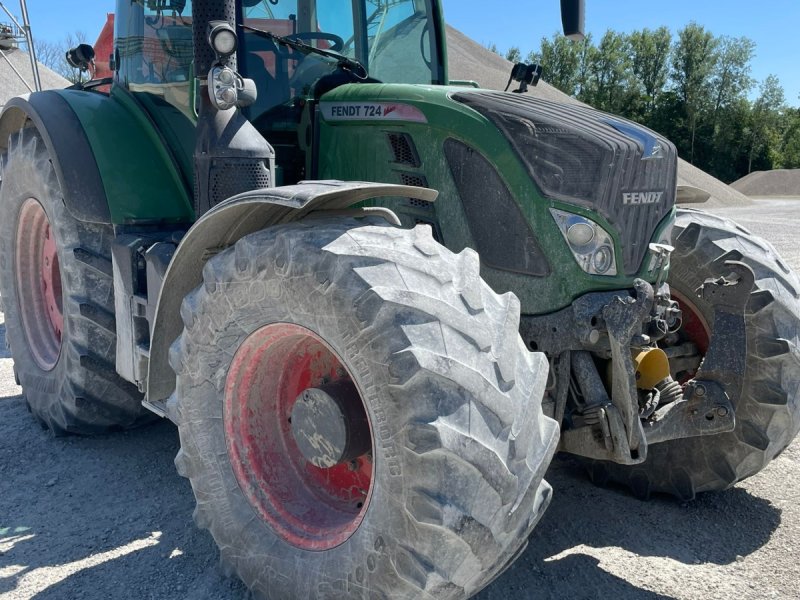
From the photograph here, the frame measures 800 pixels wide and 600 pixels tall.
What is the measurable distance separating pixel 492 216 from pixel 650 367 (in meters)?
0.86

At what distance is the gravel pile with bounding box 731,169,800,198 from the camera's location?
39.9 meters

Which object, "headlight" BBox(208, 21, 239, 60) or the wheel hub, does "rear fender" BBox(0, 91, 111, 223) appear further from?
the wheel hub

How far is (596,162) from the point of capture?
2.91 meters

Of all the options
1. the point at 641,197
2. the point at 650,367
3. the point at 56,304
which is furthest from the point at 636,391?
the point at 56,304

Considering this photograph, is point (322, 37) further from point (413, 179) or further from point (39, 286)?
point (39, 286)

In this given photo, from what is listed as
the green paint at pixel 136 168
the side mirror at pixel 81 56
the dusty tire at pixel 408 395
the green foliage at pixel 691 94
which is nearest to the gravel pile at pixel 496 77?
the green foliage at pixel 691 94

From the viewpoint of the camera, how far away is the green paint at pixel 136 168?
12.3 feet

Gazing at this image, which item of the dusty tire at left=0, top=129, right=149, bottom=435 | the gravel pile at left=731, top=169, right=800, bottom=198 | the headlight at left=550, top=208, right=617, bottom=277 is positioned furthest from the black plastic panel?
the gravel pile at left=731, top=169, right=800, bottom=198

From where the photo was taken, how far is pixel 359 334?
2.27 m

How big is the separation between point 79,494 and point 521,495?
247 centimetres

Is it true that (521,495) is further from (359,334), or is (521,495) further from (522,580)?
(522,580)

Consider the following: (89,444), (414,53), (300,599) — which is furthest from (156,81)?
(300,599)

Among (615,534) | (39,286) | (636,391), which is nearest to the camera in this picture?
(636,391)

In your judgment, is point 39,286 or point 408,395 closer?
point 408,395
